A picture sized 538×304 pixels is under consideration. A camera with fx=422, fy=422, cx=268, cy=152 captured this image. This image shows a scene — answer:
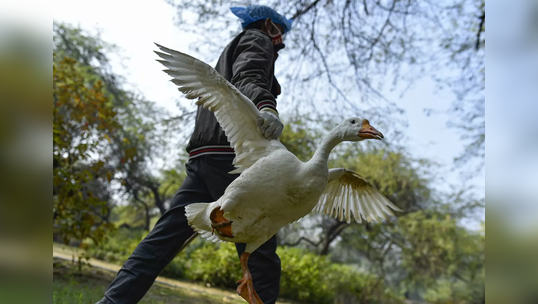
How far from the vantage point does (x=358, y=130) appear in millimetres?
1415

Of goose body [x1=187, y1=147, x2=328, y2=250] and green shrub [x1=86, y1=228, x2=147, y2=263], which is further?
green shrub [x1=86, y1=228, x2=147, y2=263]

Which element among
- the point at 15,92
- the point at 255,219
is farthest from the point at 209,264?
the point at 15,92

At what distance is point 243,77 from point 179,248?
0.82 meters

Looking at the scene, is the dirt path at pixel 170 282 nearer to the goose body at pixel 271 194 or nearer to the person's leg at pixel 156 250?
the person's leg at pixel 156 250

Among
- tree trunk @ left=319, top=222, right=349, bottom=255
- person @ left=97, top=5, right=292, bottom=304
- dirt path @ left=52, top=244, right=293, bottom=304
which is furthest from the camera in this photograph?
tree trunk @ left=319, top=222, right=349, bottom=255

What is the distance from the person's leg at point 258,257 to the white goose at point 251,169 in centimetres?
24

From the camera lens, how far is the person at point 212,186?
1700 mm

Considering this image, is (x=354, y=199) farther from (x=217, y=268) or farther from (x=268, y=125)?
(x=217, y=268)

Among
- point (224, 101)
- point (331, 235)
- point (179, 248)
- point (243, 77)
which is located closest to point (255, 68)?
point (243, 77)

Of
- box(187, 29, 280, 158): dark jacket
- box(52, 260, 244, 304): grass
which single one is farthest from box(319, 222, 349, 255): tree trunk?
box(187, 29, 280, 158): dark jacket

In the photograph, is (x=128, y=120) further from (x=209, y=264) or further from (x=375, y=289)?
(x=375, y=289)

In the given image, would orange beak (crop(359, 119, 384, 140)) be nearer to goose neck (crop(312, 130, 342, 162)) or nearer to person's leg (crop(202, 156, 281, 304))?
goose neck (crop(312, 130, 342, 162))

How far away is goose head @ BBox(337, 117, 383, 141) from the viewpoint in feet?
4.56

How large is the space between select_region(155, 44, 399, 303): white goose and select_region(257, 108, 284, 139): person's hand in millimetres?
21
